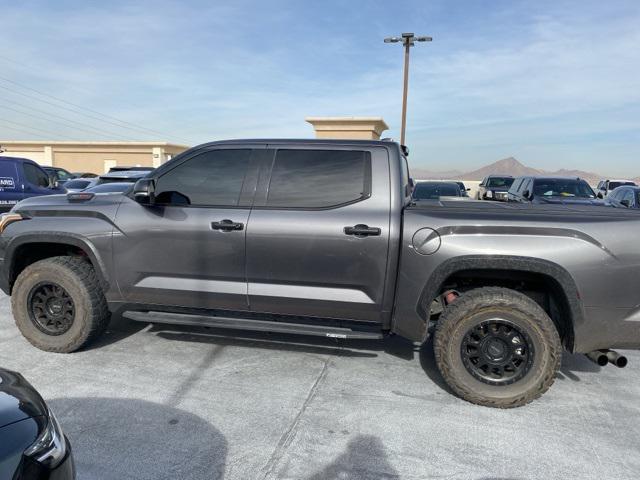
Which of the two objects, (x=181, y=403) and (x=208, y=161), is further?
(x=208, y=161)

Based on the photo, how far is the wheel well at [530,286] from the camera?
10.4 ft

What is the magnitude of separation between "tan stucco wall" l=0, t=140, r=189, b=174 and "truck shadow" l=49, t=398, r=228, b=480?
29569mm

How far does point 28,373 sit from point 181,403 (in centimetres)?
144

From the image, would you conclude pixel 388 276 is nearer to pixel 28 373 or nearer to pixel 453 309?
pixel 453 309

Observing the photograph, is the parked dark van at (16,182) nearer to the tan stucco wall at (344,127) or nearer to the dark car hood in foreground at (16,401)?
the dark car hood in foreground at (16,401)

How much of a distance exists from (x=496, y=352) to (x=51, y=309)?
3814 millimetres

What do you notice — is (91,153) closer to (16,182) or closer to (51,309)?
(16,182)

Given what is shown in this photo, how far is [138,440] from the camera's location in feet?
9.01

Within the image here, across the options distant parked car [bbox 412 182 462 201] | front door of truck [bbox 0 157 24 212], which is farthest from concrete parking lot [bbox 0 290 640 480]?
distant parked car [bbox 412 182 462 201]

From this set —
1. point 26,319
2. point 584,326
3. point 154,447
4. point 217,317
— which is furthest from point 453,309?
point 26,319

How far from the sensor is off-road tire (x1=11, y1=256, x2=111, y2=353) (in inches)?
154

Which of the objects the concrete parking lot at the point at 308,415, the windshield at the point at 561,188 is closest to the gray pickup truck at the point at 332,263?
the concrete parking lot at the point at 308,415

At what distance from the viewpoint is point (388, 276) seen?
3354 mm

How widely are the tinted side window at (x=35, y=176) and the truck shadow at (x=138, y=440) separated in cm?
907
